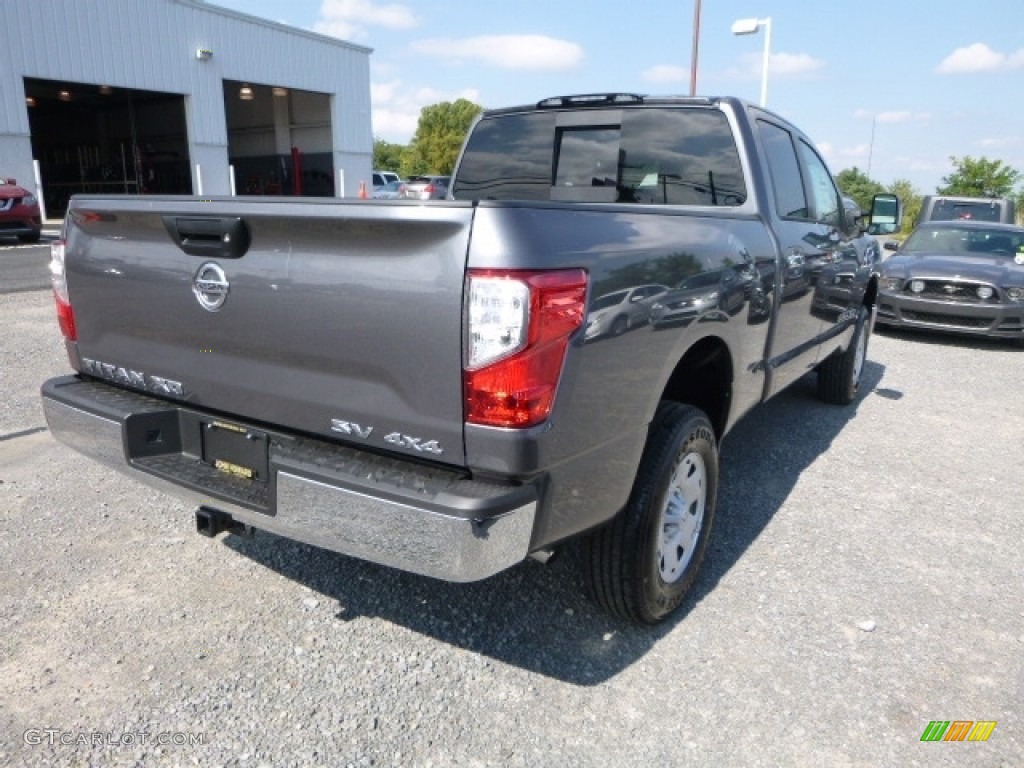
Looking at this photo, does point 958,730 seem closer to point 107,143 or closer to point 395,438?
point 395,438

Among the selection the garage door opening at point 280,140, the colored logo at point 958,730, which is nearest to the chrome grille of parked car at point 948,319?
the colored logo at point 958,730

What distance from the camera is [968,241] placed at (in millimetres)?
9430

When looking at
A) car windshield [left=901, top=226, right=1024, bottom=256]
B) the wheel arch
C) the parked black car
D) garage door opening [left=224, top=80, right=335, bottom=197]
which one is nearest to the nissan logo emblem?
the wheel arch

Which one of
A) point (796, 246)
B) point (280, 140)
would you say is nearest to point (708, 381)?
point (796, 246)

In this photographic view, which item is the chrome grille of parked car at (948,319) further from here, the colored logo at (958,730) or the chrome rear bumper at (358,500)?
the chrome rear bumper at (358,500)

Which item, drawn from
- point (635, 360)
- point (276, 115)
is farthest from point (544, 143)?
point (276, 115)

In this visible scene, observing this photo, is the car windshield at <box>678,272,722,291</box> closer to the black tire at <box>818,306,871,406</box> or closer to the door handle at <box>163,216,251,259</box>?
the door handle at <box>163,216,251,259</box>

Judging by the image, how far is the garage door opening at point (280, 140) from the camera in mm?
28047

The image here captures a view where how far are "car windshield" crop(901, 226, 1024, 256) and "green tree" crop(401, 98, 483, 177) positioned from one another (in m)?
59.9

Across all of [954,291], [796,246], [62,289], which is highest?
[796,246]

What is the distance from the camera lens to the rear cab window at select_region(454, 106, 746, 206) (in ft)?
11.8

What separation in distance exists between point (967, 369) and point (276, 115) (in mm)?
A: 28182

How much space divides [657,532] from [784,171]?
2.36 meters

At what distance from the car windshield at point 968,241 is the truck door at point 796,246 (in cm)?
574
